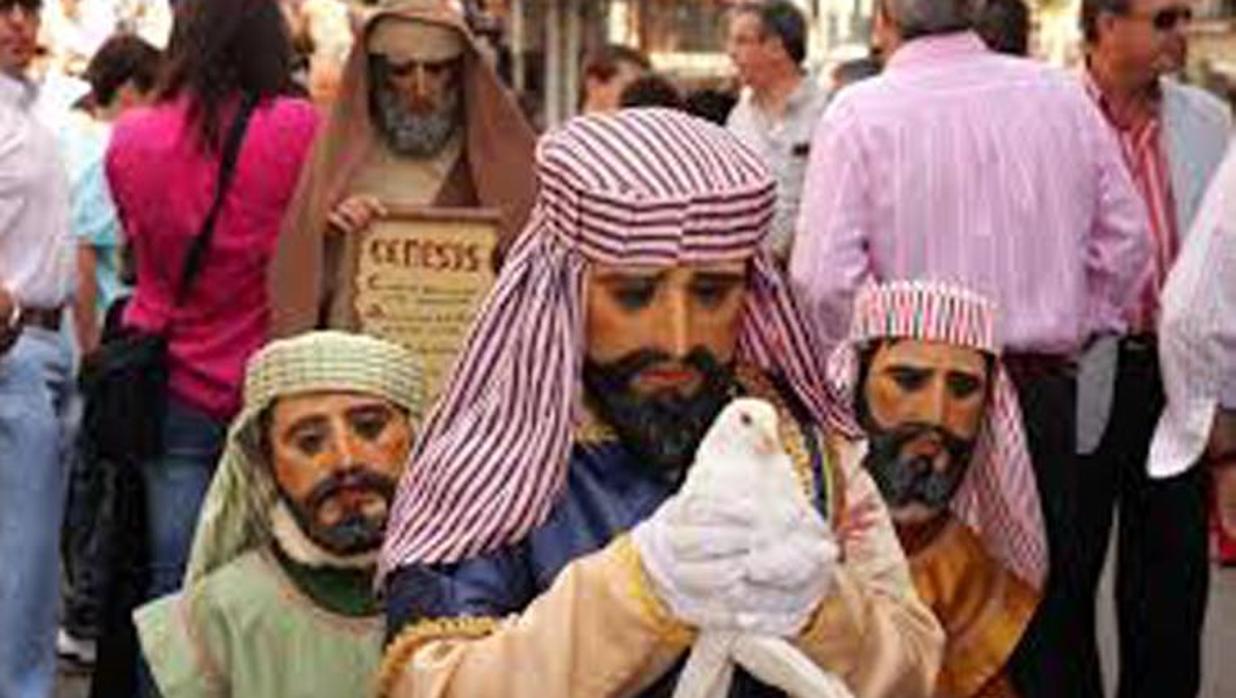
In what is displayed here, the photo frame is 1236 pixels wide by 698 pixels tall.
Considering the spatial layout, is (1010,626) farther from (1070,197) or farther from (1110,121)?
(1110,121)

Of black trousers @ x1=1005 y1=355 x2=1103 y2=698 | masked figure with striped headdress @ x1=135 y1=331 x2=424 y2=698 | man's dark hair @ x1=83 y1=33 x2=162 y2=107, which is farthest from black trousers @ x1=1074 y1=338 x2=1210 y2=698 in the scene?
man's dark hair @ x1=83 y1=33 x2=162 y2=107

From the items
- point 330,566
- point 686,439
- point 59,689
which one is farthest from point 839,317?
point 59,689

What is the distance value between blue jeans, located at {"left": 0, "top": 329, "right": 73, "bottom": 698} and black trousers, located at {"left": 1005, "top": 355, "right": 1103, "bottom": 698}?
2.25m

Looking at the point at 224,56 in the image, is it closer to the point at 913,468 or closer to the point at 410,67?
the point at 410,67

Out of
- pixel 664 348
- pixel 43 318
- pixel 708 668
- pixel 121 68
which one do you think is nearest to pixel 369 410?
pixel 664 348

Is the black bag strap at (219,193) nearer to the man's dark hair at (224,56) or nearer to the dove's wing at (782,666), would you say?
the man's dark hair at (224,56)

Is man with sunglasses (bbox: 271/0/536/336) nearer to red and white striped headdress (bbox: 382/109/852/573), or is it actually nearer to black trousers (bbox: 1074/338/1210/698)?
black trousers (bbox: 1074/338/1210/698)

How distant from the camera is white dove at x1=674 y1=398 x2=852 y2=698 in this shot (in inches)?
109

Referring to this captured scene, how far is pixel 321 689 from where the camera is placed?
428cm

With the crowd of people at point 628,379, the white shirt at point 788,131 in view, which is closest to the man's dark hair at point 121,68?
the crowd of people at point 628,379

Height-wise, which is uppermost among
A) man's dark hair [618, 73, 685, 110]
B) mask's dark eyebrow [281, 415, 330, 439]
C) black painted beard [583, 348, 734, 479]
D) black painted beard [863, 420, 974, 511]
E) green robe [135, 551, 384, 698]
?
black painted beard [583, 348, 734, 479]

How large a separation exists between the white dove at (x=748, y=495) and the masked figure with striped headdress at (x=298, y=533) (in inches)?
54.5

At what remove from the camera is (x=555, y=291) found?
304 cm

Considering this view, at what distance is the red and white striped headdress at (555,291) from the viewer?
117 inches
